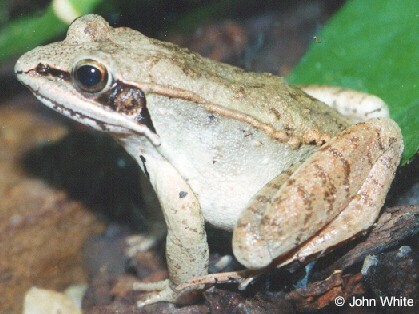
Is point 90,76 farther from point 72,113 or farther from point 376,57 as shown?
point 376,57

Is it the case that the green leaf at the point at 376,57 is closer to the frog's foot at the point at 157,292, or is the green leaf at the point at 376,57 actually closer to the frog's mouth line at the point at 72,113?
the frog's mouth line at the point at 72,113

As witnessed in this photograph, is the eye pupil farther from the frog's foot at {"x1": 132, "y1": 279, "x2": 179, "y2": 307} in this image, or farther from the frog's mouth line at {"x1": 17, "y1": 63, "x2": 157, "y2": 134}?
the frog's foot at {"x1": 132, "y1": 279, "x2": 179, "y2": 307}

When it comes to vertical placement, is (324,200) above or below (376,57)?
below

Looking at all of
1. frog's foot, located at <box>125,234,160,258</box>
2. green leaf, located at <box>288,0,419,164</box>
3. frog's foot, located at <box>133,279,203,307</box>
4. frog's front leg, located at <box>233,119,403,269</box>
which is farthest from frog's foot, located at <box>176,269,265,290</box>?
green leaf, located at <box>288,0,419,164</box>

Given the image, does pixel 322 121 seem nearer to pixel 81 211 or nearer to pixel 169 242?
pixel 169 242

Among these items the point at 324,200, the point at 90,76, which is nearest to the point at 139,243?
the point at 90,76
